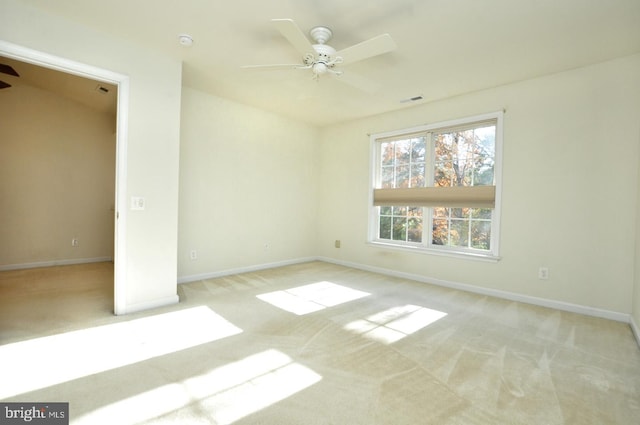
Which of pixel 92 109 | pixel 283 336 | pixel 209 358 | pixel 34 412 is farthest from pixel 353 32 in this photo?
pixel 92 109

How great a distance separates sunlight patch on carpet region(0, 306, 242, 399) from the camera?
5.81ft

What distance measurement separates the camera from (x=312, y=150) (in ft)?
18.4

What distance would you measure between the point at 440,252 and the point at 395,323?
1740mm

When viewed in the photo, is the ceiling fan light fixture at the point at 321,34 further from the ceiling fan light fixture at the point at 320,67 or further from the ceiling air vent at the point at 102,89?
the ceiling air vent at the point at 102,89

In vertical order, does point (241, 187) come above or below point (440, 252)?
above

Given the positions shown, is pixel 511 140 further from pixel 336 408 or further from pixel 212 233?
pixel 212 233

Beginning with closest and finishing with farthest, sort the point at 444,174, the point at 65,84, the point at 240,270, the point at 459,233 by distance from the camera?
1. the point at 459,233
2. the point at 444,174
3. the point at 65,84
4. the point at 240,270

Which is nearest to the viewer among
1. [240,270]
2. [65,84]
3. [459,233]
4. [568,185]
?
[568,185]

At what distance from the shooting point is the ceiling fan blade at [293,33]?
6.23ft

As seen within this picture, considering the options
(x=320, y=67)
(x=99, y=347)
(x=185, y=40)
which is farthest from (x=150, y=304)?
(x=320, y=67)

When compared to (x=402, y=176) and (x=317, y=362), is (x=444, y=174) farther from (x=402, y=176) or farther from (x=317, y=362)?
(x=317, y=362)

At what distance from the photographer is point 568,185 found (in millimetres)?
3154

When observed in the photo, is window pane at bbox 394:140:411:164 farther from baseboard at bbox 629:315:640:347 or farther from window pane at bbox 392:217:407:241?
baseboard at bbox 629:315:640:347

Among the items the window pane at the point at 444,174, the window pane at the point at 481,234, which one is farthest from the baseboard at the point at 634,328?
the window pane at the point at 444,174
